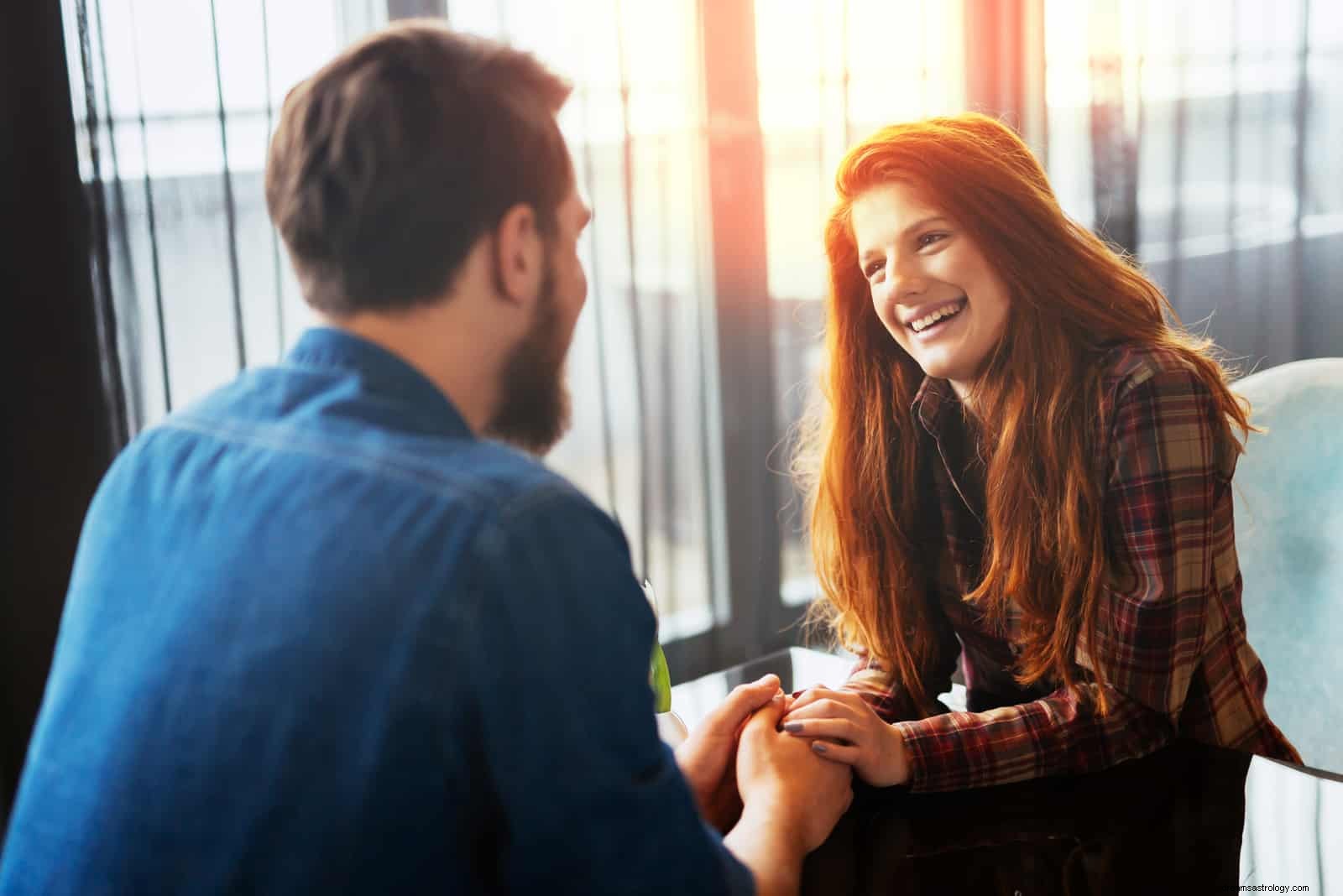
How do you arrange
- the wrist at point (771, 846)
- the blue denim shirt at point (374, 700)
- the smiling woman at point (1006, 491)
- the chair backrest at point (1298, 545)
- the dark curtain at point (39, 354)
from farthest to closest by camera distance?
1. the dark curtain at point (39, 354)
2. the chair backrest at point (1298, 545)
3. the smiling woman at point (1006, 491)
4. the wrist at point (771, 846)
5. the blue denim shirt at point (374, 700)

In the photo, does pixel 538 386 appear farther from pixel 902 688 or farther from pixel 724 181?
pixel 724 181

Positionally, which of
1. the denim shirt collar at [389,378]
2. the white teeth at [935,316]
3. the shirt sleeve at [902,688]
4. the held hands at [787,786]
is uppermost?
the denim shirt collar at [389,378]

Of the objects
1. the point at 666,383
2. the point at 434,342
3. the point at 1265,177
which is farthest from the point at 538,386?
the point at 1265,177

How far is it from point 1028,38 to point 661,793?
296cm

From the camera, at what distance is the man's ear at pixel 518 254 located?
833 mm

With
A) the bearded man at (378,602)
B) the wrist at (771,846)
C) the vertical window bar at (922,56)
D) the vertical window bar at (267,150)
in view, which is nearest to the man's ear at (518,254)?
the bearded man at (378,602)

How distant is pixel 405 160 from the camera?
80 cm

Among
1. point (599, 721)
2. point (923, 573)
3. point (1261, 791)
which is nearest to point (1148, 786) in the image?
point (1261, 791)

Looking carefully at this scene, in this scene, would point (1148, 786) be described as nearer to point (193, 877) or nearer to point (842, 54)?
point (193, 877)

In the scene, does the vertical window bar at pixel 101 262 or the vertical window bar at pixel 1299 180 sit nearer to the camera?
the vertical window bar at pixel 101 262

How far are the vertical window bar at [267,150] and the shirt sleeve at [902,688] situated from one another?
1.13 m

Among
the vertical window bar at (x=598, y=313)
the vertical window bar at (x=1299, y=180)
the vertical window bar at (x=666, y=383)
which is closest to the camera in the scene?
the vertical window bar at (x=598, y=313)

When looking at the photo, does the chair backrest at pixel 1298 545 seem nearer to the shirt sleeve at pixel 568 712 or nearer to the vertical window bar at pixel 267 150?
the shirt sleeve at pixel 568 712

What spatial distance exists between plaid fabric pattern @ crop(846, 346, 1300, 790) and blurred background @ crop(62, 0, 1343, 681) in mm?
1366
